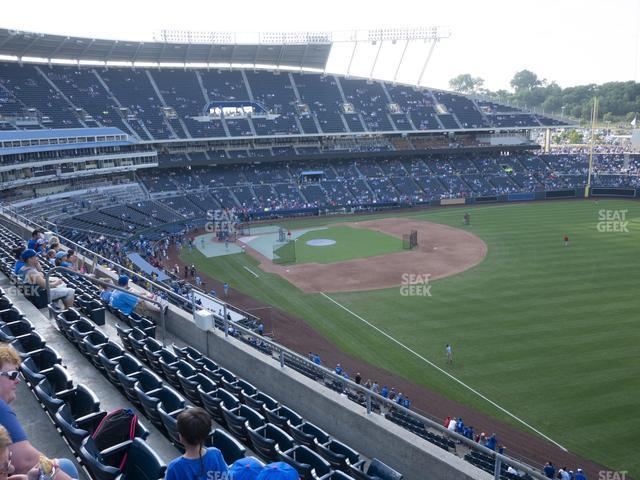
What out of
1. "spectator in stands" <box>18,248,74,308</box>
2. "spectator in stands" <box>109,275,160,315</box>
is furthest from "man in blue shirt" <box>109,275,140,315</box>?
"spectator in stands" <box>18,248,74,308</box>

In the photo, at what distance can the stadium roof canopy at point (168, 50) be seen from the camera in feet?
179

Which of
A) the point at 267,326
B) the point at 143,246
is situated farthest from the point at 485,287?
the point at 143,246

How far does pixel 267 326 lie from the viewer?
2462cm

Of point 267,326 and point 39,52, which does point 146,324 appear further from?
point 39,52

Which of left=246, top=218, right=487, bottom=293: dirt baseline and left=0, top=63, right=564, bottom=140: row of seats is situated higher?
left=0, top=63, right=564, bottom=140: row of seats

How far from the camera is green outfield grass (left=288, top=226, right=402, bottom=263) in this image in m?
38.5

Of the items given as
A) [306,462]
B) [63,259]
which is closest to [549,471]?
[306,462]

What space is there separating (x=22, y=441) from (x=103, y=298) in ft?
28.7

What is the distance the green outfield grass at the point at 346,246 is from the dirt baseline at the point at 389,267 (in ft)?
4.64

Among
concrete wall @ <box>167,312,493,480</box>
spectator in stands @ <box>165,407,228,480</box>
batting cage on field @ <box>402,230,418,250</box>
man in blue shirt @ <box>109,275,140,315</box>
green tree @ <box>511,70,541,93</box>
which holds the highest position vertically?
green tree @ <box>511,70,541,93</box>

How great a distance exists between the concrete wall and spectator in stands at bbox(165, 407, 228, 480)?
401cm

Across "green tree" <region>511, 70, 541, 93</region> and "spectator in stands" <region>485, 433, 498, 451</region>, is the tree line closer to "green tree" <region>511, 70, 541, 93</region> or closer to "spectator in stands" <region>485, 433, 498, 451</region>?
Result: "green tree" <region>511, 70, 541, 93</region>

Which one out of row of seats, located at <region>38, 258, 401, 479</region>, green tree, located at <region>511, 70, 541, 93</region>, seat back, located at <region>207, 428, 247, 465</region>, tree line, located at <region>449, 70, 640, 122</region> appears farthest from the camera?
green tree, located at <region>511, 70, 541, 93</region>

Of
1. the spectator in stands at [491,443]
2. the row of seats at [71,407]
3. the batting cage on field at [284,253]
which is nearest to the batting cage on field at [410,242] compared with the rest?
the batting cage on field at [284,253]
